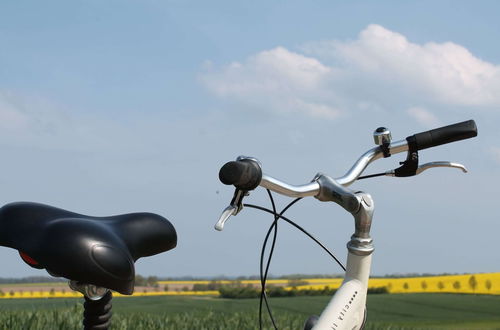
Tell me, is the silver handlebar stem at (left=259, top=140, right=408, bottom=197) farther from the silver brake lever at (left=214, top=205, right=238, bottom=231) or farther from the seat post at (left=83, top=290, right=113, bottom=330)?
the seat post at (left=83, top=290, right=113, bottom=330)

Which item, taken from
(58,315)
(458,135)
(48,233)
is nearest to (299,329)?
(58,315)

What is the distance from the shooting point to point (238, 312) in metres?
7.60

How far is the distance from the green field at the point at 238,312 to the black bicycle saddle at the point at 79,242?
11.3 feet

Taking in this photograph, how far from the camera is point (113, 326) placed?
584 centimetres

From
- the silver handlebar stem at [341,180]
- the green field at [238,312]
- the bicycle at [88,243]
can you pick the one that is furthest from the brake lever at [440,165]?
the green field at [238,312]

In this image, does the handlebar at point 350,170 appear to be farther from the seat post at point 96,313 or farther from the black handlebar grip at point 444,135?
the seat post at point 96,313

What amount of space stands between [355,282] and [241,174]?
768 mm

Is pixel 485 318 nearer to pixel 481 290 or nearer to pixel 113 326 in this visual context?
pixel 481 290

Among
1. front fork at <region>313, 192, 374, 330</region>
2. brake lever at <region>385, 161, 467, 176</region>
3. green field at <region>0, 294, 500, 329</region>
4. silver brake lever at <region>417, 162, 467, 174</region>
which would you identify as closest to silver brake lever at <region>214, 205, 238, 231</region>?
front fork at <region>313, 192, 374, 330</region>

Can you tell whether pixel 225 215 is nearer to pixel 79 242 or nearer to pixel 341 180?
pixel 79 242

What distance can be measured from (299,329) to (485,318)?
6.55 metres

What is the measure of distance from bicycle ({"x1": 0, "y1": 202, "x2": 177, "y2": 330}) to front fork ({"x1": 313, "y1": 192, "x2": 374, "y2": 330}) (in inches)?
27.2

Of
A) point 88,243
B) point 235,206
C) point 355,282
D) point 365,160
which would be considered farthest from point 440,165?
point 88,243

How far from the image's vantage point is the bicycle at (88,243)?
1.96m
